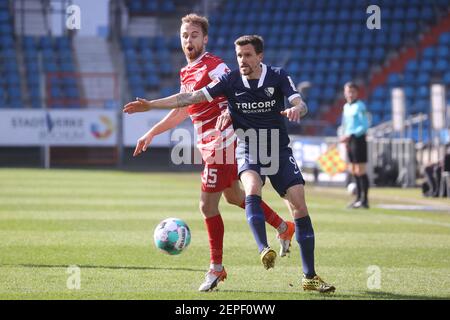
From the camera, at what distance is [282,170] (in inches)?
319

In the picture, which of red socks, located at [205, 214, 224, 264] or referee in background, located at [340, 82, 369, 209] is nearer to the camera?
red socks, located at [205, 214, 224, 264]

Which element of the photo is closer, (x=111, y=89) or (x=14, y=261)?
(x=14, y=261)

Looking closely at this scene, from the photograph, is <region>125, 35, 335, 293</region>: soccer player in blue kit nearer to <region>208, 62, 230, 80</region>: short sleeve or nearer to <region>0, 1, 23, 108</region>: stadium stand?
<region>208, 62, 230, 80</region>: short sleeve

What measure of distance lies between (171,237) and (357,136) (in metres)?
8.79

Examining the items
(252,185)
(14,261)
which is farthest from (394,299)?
(14,261)

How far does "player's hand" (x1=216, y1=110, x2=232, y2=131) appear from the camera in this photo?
841 cm

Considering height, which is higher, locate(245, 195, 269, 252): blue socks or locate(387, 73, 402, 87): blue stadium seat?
locate(387, 73, 402, 87): blue stadium seat

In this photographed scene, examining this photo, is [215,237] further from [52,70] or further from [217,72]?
[52,70]

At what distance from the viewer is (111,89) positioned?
3466cm

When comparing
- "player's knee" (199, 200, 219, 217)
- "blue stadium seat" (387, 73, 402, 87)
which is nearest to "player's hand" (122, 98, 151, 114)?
"player's knee" (199, 200, 219, 217)

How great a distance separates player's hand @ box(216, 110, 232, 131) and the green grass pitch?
4.39ft

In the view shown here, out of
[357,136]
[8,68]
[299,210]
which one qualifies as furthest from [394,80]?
[299,210]
